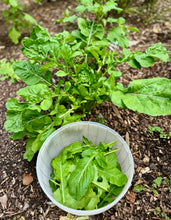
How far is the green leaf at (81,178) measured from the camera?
3.90 ft

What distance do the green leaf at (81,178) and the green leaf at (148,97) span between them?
1.61ft

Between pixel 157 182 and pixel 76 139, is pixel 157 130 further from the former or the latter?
pixel 76 139

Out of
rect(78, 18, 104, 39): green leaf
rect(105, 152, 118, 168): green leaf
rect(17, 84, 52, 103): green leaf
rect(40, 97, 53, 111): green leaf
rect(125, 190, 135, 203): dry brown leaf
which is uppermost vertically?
rect(78, 18, 104, 39): green leaf

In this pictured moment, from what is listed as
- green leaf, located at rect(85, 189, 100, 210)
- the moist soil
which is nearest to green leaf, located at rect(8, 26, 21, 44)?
the moist soil

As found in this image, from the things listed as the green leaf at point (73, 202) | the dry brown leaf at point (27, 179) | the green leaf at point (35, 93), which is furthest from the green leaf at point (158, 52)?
the dry brown leaf at point (27, 179)

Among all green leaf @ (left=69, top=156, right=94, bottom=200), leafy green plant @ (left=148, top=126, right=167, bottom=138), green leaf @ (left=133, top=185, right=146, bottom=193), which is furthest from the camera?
leafy green plant @ (left=148, top=126, right=167, bottom=138)

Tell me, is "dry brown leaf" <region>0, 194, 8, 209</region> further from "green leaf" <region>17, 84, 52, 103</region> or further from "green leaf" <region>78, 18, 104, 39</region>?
"green leaf" <region>78, 18, 104, 39</region>

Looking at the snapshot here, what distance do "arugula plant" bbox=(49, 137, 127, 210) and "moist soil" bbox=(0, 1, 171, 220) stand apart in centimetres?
25

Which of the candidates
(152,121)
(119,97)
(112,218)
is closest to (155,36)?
(152,121)

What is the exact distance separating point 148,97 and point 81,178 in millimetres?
743

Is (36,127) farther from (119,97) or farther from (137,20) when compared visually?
(137,20)

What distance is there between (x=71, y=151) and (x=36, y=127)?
0.34 metres

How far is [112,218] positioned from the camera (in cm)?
142

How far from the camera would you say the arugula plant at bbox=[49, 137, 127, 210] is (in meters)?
1.22
